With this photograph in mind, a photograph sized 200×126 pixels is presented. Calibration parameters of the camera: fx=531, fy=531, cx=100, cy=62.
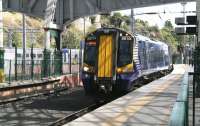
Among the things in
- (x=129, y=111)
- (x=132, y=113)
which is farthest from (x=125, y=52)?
(x=132, y=113)

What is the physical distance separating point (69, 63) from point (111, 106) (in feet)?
63.6

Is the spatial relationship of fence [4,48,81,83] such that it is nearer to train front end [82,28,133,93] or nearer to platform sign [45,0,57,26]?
platform sign [45,0,57,26]

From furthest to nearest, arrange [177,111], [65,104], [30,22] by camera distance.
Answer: [30,22] → [65,104] → [177,111]

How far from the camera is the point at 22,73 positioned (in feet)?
96.0

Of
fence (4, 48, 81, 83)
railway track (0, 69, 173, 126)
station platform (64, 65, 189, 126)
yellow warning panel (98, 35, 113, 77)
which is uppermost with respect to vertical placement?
yellow warning panel (98, 35, 113, 77)

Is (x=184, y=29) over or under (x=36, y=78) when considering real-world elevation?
over

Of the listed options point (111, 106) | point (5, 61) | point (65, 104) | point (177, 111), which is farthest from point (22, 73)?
point (177, 111)

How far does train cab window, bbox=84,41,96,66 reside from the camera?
853 inches

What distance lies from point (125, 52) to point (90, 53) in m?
1.45

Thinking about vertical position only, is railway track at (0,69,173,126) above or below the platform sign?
below

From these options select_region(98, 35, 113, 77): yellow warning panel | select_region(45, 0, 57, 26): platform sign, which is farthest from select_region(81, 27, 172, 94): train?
select_region(45, 0, 57, 26): platform sign

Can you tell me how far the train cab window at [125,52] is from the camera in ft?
71.4

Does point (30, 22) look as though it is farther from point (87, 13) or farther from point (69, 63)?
point (69, 63)

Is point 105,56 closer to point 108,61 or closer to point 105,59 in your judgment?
point 105,59
